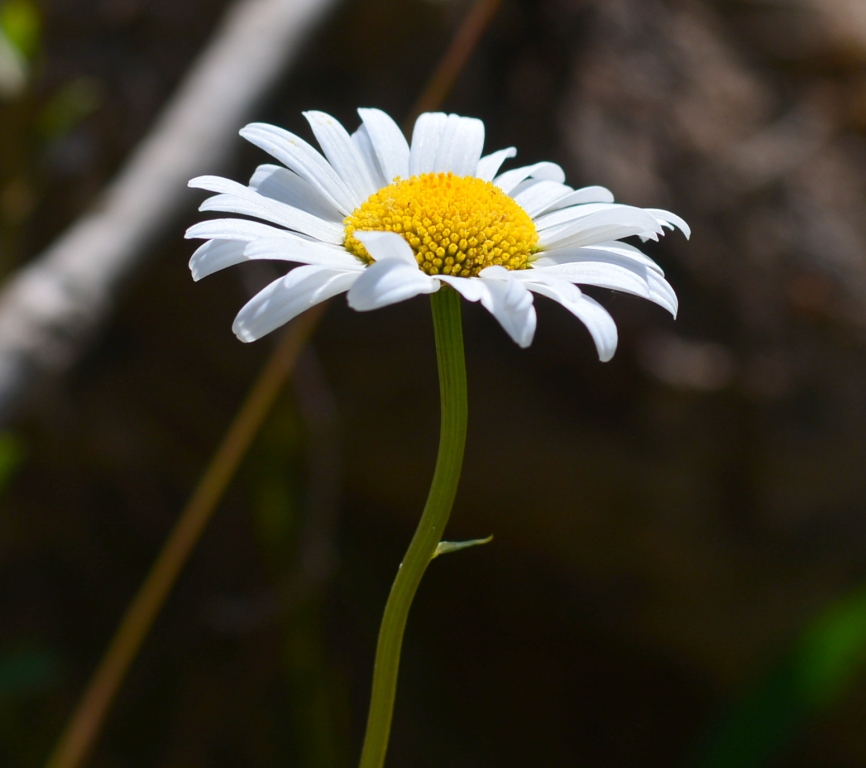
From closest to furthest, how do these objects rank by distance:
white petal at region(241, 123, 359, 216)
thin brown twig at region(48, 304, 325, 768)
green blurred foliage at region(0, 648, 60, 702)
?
white petal at region(241, 123, 359, 216)
thin brown twig at region(48, 304, 325, 768)
green blurred foliage at region(0, 648, 60, 702)

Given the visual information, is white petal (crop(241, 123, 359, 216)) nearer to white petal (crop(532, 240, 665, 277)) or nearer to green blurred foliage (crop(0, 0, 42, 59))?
white petal (crop(532, 240, 665, 277))

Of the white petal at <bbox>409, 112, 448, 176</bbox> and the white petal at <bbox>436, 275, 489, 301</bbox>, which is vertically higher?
the white petal at <bbox>409, 112, 448, 176</bbox>

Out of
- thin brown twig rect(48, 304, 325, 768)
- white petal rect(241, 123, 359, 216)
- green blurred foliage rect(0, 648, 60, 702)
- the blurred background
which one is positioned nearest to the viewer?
white petal rect(241, 123, 359, 216)

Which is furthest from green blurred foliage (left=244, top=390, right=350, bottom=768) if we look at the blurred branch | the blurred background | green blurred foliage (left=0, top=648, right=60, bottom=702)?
the blurred branch

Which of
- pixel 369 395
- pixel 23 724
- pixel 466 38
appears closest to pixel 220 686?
pixel 23 724

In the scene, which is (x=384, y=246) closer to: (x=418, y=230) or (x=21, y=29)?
(x=418, y=230)

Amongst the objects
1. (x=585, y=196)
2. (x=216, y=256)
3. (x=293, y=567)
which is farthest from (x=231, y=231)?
(x=293, y=567)

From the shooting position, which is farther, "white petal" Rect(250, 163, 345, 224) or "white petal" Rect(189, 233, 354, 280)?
"white petal" Rect(250, 163, 345, 224)
